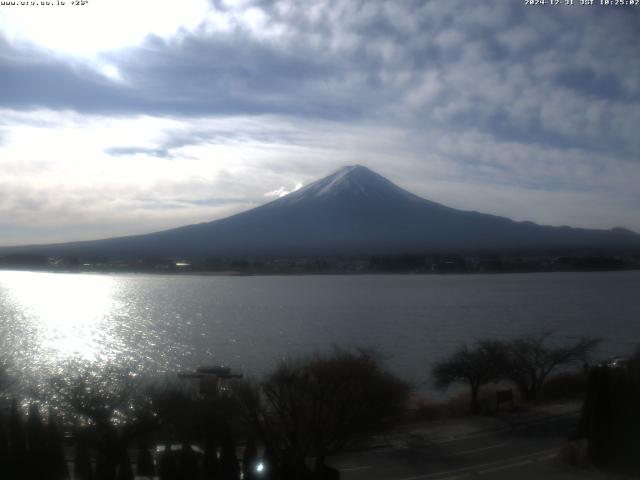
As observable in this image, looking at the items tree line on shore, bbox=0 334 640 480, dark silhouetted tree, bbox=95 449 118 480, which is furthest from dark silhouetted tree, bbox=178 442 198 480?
dark silhouetted tree, bbox=95 449 118 480

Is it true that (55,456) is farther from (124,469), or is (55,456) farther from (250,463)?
(250,463)

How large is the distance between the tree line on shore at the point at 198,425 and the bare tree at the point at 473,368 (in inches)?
103

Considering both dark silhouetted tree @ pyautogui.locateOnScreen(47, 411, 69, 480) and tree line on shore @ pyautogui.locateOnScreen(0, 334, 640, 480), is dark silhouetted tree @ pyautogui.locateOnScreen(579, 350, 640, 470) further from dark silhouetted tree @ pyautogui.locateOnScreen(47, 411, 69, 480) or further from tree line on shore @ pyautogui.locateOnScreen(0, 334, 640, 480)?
dark silhouetted tree @ pyautogui.locateOnScreen(47, 411, 69, 480)

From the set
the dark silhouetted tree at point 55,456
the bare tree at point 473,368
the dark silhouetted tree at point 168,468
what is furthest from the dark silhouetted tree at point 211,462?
the bare tree at point 473,368

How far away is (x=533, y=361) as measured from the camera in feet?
45.5

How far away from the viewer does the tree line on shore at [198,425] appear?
6.44 m

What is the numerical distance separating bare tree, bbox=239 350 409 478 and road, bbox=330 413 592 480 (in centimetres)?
36

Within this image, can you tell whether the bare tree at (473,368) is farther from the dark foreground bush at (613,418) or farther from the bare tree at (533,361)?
the dark foreground bush at (613,418)

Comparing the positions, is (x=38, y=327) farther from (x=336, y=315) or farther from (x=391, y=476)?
(x=391, y=476)

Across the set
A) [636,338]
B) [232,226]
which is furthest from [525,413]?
[232,226]

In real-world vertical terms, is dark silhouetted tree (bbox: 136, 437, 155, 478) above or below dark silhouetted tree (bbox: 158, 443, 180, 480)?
below

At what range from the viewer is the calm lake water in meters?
16.1

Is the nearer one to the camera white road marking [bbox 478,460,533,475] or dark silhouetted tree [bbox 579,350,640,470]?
dark silhouetted tree [bbox 579,350,640,470]

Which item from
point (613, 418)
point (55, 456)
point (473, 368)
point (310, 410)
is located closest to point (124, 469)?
point (55, 456)
